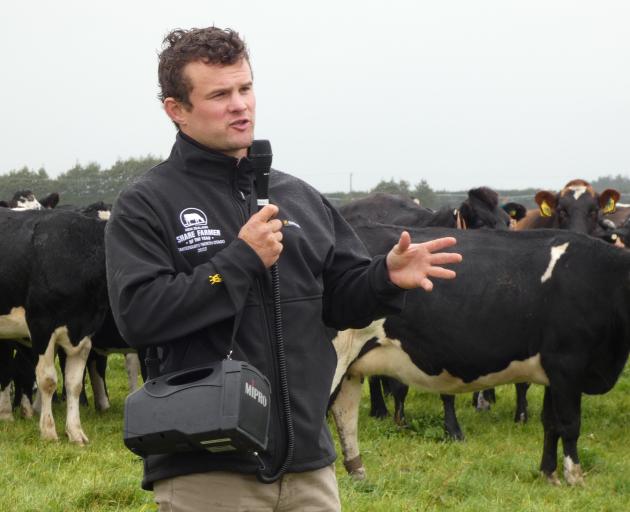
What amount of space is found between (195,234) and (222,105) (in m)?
0.40

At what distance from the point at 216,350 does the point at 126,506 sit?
351 centimetres

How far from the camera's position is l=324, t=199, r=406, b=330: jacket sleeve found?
3.18 metres

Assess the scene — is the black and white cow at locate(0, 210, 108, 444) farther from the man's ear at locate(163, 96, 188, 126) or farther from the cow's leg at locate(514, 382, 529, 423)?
the man's ear at locate(163, 96, 188, 126)

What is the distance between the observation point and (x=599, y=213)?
13.6 metres

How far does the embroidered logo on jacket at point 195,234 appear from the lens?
2.90 m

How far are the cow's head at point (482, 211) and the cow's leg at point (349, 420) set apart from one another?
18.9ft

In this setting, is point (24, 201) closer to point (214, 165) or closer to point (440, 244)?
point (214, 165)

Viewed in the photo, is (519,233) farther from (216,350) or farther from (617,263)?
(216,350)

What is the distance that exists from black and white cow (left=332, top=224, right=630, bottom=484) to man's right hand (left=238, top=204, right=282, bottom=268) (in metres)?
4.48

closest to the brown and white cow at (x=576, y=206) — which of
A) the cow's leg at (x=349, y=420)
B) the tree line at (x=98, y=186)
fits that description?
the cow's leg at (x=349, y=420)

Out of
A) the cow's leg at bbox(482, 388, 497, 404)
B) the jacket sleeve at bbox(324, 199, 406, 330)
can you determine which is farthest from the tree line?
the jacket sleeve at bbox(324, 199, 406, 330)

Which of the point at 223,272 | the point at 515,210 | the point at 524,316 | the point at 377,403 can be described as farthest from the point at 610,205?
the point at 223,272

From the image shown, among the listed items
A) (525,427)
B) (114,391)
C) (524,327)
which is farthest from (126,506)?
(114,391)

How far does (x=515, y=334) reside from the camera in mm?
7402
